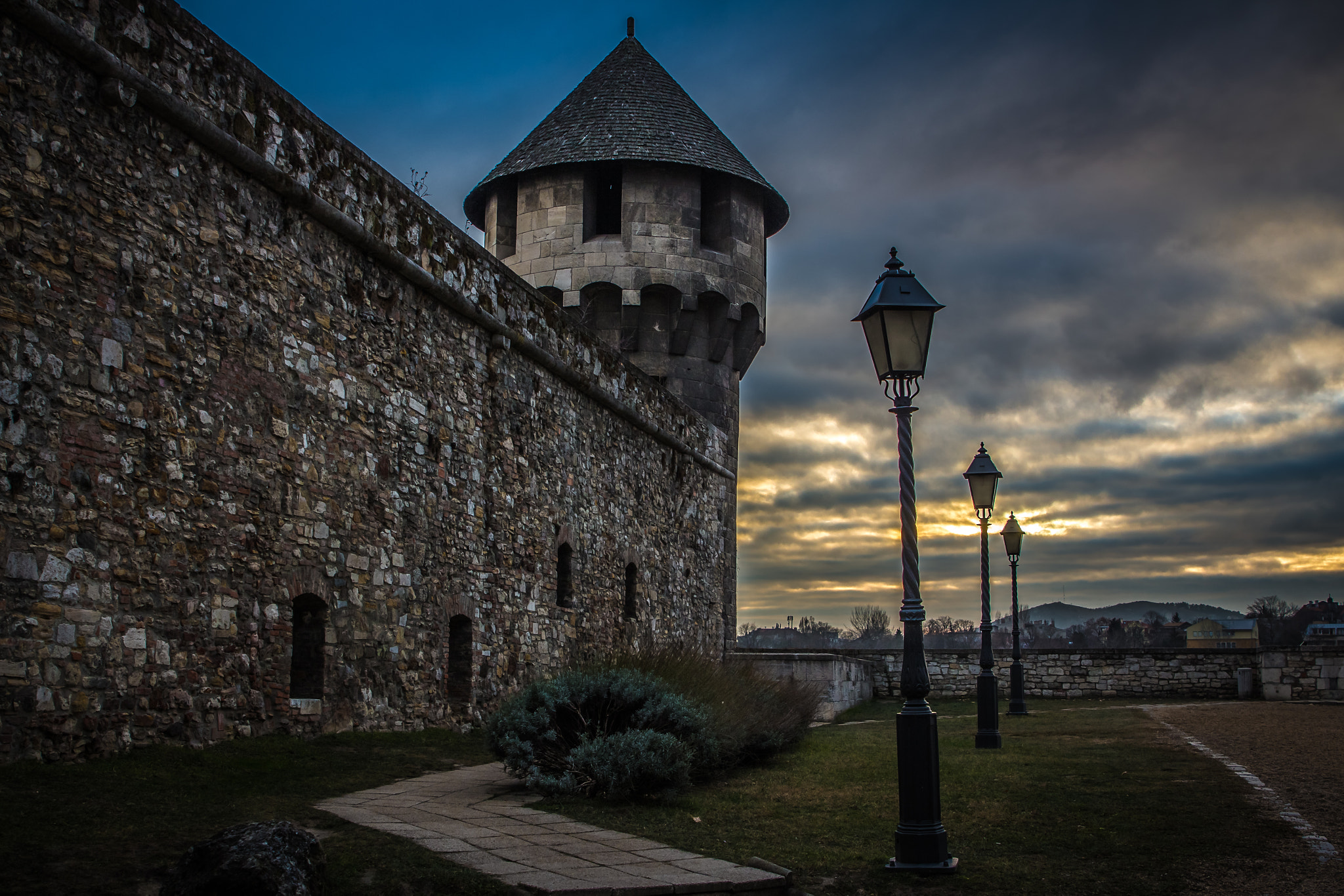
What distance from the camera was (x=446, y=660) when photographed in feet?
37.2

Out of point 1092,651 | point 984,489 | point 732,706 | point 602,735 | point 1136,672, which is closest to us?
point 602,735

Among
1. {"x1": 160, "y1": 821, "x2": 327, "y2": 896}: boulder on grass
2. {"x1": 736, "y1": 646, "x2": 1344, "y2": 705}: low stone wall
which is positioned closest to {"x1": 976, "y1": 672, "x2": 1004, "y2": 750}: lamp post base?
{"x1": 160, "y1": 821, "x2": 327, "y2": 896}: boulder on grass

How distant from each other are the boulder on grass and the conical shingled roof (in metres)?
17.9

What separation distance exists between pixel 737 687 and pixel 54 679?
668 cm

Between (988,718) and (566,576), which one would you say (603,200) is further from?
(988,718)

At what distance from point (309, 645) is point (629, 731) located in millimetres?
2912

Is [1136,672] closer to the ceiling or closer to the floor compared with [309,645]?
closer to the floor

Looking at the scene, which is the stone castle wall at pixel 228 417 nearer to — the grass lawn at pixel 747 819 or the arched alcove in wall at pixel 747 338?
the grass lawn at pixel 747 819

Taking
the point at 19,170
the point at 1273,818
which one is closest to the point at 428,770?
the point at 19,170

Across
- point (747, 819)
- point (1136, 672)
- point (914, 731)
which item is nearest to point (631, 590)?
point (747, 819)

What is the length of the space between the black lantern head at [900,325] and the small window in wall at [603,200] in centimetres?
1534

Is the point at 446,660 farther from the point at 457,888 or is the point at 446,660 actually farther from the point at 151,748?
the point at 457,888

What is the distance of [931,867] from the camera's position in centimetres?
582

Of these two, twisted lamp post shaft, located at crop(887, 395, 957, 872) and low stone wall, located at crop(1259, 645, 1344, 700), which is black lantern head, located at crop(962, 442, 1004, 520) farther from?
low stone wall, located at crop(1259, 645, 1344, 700)
